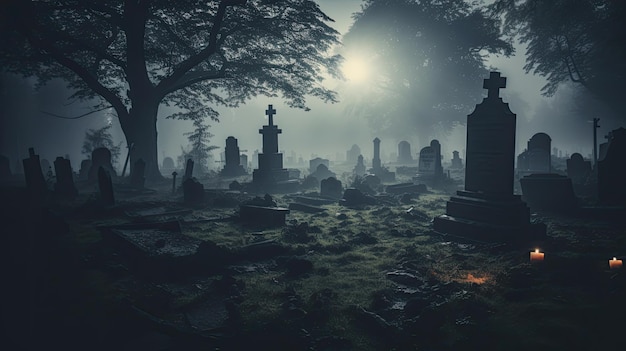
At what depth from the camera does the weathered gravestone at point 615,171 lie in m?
10.3

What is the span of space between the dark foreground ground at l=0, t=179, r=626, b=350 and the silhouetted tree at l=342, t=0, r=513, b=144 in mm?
28369

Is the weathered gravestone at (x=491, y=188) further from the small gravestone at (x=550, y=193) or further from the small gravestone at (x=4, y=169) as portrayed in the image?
the small gravestone at (x=4, y=169)

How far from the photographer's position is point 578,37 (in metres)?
23.4

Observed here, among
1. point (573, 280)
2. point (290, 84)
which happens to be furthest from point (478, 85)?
point (573, 280)

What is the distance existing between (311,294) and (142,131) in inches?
621

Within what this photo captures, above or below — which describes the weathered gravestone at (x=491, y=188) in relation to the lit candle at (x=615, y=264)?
above

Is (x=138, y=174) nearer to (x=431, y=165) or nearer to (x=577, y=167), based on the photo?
(x=431, y=165)

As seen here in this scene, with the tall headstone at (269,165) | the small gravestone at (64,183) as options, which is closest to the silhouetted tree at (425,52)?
the tall headstone at (269,165)

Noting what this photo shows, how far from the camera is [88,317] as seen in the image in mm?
3783

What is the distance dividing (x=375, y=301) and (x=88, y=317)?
337 centimetres

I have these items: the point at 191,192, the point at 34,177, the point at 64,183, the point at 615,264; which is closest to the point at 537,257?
the point at 615,264

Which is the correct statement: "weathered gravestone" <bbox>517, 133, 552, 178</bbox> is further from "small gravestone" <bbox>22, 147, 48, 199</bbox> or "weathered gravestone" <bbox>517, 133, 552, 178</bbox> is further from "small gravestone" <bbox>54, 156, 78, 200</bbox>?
"small gravestone" <bbox>22, 147, 48, 199</bbox>

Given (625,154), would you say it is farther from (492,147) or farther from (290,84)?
(290,84)

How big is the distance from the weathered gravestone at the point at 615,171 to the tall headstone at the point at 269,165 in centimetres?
1234
